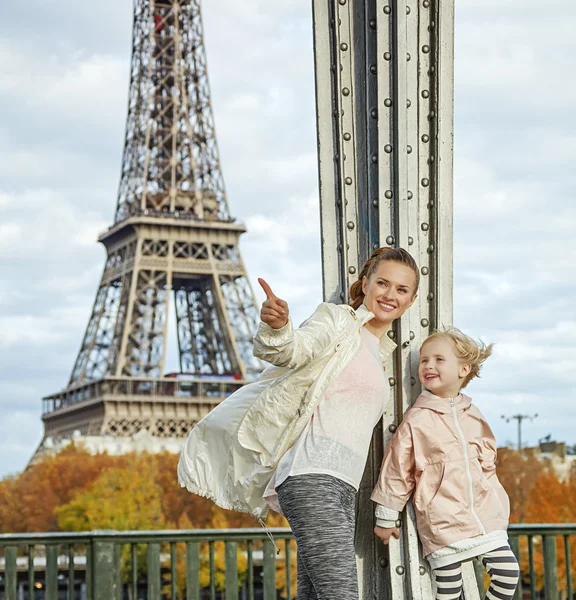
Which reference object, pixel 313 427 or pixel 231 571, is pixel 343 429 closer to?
pixel 313 427

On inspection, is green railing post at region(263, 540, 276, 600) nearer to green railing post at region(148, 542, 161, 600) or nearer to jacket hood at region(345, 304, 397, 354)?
green railing post at region(148, 542, 161, 600)

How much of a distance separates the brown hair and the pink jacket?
0.37m

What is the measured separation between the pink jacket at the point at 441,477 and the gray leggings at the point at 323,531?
1.11 ft

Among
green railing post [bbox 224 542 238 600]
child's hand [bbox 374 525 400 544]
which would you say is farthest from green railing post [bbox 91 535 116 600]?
child's hand [bbox 374 525 400 544]

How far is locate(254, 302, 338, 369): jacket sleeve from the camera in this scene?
283 cm

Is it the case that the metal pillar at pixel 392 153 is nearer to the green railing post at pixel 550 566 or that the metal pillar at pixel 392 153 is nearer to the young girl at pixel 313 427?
the young girl at pixel 313 427

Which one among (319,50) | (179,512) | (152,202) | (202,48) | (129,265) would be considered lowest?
(179,512)

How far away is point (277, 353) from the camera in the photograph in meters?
2.85

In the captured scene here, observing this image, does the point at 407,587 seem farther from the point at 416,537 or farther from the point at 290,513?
the point at 290,513

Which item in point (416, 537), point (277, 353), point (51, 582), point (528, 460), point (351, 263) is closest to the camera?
point (277, 353)

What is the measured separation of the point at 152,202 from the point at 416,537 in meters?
36.4

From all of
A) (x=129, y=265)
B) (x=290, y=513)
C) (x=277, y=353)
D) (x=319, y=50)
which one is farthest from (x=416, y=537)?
(x=129, y=265)

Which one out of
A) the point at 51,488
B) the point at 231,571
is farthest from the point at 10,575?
the point at 51,488

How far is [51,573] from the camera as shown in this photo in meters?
5.13
